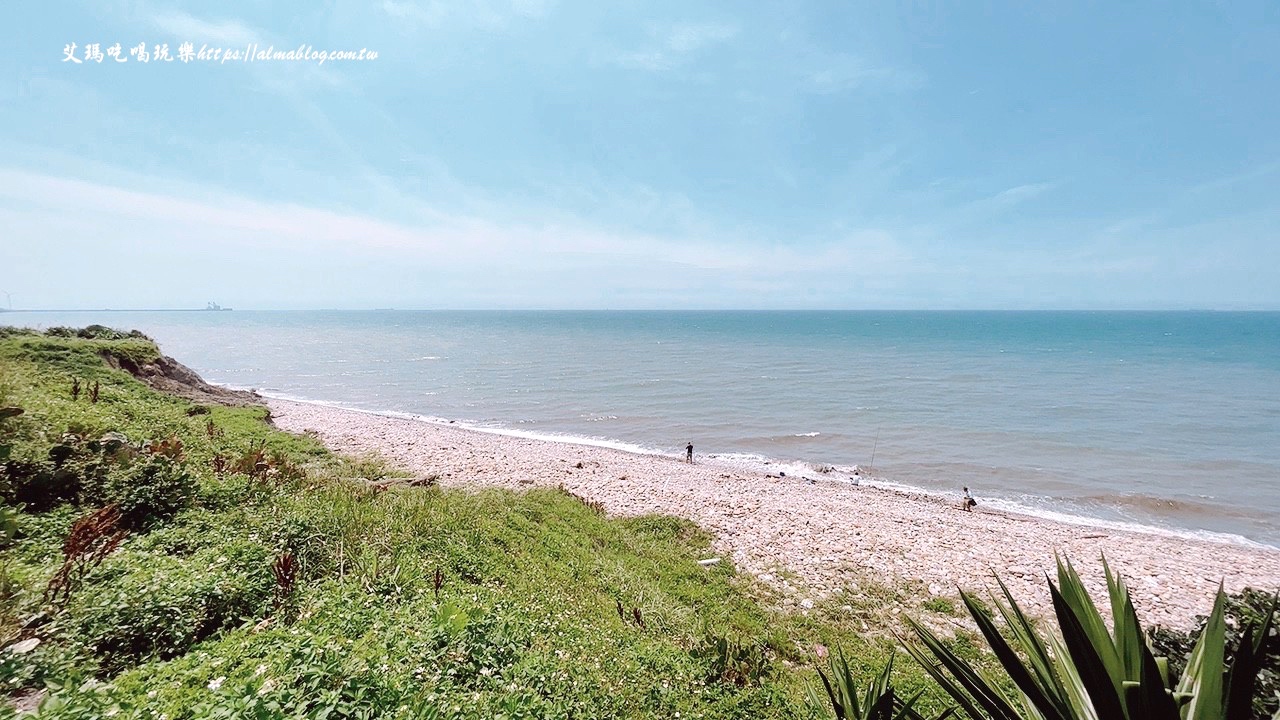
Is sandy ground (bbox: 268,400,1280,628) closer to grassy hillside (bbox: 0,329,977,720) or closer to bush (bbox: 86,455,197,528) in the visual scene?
grassy hillside (bbox: 0,329,977,720)

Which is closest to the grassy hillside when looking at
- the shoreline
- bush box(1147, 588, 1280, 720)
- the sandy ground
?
the sandy ground

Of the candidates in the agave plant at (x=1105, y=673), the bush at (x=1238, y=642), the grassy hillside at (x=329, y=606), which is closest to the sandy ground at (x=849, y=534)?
the grassy hillside at (x=329, y=606)

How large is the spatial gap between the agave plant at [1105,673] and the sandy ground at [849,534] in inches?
291

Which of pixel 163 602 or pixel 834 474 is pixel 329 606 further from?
pixel 834 474

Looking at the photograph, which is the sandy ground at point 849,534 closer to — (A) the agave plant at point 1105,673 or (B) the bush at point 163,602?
(A) the agave plant at point 1105,673

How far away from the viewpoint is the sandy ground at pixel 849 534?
1143 centimetres

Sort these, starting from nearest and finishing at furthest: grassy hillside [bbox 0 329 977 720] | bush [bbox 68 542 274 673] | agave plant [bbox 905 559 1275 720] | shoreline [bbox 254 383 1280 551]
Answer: agave plant [bbox 905 559 1275 720], grassy hillside [bbox 0 329 977 720], bush [bbox 68 542 274 673], shoreline [bbox 254 383 1280 551]

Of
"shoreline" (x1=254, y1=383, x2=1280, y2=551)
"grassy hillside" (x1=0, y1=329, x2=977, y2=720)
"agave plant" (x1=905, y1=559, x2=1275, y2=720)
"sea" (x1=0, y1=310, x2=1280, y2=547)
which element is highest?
"agave plant" (x1=905, y1=559, x2=1275, y2=720)

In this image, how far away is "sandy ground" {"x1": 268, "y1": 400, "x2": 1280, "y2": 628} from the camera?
450 inches

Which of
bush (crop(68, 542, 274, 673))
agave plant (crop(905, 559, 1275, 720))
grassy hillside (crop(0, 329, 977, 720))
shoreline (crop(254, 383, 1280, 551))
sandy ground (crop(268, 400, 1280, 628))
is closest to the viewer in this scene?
agave plant (crop(905, 559, 1275, 720))

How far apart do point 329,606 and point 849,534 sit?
43.2 feet

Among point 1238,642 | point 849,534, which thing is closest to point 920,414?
point 849,534

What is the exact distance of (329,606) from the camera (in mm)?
5137

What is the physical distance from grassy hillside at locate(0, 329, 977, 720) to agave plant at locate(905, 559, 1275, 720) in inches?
78.5
